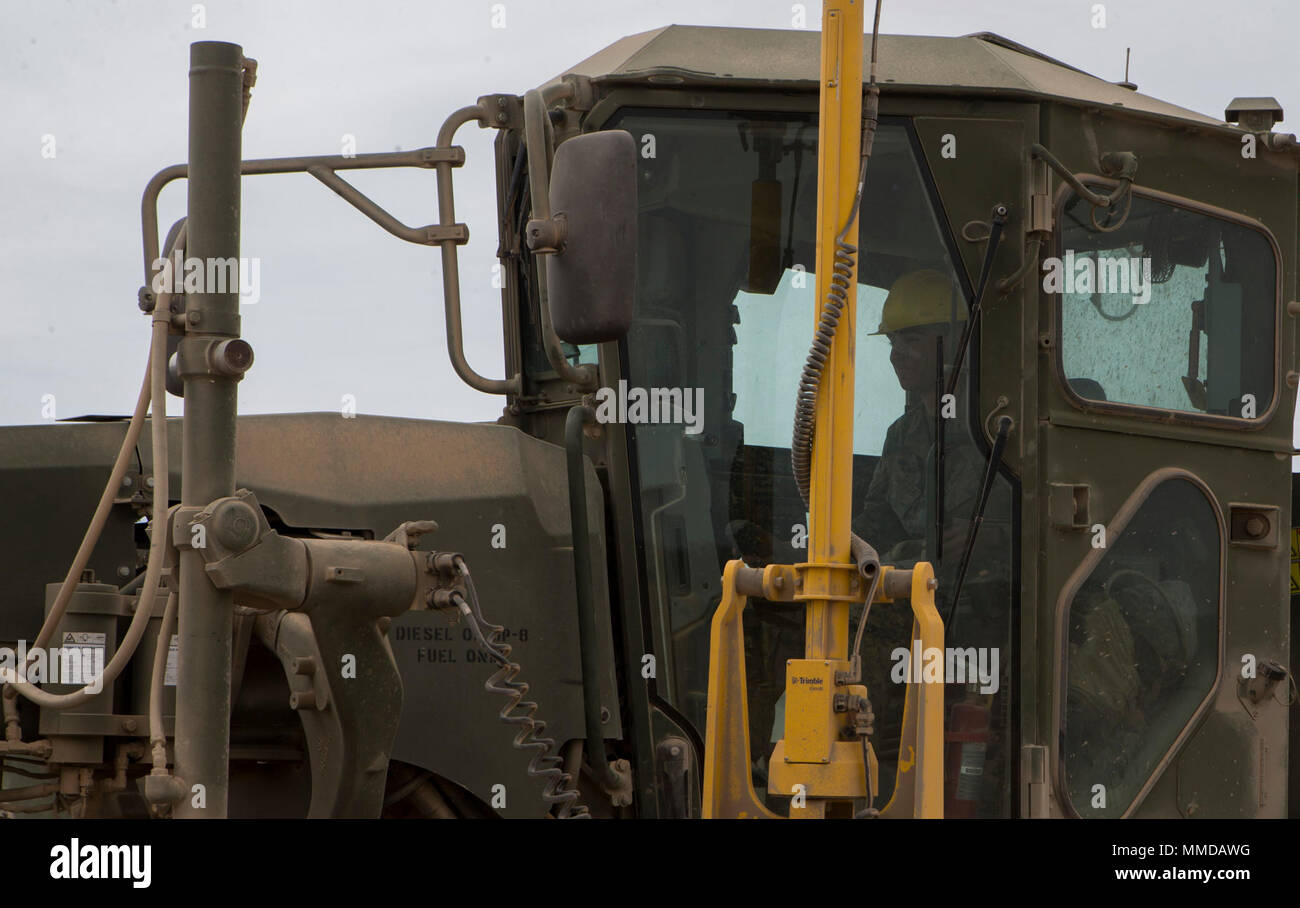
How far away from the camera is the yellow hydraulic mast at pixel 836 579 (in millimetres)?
3043

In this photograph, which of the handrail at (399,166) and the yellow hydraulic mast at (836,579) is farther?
the handrail at (399,166)

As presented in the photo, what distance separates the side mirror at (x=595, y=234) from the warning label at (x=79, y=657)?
1276 mm

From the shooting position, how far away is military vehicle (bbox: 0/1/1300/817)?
3.67 metres

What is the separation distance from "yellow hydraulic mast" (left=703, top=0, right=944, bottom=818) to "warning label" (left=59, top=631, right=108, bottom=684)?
4.75 feet

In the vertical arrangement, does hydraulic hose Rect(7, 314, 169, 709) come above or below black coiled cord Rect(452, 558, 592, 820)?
above

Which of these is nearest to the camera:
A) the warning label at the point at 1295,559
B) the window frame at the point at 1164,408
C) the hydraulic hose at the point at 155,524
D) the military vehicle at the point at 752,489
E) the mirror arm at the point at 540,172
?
the hydraulic hose at the point at 155,524

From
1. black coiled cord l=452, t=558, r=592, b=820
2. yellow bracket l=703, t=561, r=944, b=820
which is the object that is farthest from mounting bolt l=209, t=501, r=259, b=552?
yellow bracket l=703, t=561, r=944, b=820

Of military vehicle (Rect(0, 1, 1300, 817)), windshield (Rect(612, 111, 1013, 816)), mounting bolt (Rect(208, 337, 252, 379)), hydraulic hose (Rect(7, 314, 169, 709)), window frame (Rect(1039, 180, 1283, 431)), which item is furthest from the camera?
window frame (Rect(1039, 180, 1283, 431))

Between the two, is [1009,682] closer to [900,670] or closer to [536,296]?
[900,670]

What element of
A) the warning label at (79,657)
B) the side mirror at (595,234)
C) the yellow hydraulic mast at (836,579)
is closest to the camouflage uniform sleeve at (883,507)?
the yellow hydraulic mast at (836,579)

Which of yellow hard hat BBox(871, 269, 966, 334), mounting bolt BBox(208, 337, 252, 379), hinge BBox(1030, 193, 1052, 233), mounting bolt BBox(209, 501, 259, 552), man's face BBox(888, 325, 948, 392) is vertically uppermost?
hinge BBox(1030, 193, 1052, 233)

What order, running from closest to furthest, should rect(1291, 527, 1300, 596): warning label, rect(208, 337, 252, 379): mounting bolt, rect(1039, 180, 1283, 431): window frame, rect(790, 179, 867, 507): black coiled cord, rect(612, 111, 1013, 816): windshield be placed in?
rect(208, 337, 252, 379): mounting bolt < rect(790, 179, 867, 507): black coiled cord < rect(612, 111, 1013, 816): windshield < rect(1039, 180, 1283, 431): window frame < rect(1291, 527, 1300, 596): warning label

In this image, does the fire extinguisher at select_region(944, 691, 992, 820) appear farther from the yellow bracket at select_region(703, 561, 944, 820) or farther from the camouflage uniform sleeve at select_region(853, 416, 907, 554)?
the yellow bracket at select_region(703, 561, 944, 820)

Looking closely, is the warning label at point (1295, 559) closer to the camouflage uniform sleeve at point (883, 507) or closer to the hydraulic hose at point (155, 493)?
the camouflage uniform sleeve at point (883, 507)
